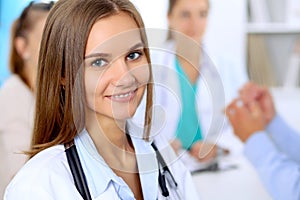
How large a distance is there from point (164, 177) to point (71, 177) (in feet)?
0.56

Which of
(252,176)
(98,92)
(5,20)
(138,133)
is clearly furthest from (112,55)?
(5,20)

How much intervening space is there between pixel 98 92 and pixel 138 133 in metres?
0.12

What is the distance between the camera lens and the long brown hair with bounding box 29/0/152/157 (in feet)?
2.33

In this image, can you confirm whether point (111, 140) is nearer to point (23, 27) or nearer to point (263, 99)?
point (263, 99)

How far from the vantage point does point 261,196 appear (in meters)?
1.65

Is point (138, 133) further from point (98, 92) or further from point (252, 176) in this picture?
point (252, 176)

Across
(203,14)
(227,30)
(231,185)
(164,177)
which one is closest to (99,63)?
(164,177)

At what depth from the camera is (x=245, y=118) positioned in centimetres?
147

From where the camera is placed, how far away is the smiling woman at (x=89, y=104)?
70cm

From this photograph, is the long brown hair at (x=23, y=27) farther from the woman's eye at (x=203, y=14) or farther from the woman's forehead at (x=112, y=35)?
the woman's eye at (x=203, y=14)

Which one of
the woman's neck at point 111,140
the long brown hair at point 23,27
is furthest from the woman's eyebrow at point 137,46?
the long brown hair at point 23,27

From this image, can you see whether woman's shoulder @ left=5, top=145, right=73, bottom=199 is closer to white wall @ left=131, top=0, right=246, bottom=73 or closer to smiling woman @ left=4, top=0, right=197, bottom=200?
smiling woman @ left=4, top=0, right=197, bottom=200

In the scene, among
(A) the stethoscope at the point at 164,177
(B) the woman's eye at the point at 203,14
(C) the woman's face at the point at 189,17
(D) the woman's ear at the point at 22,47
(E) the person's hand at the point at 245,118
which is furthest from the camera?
(B) the woman's eye at the point at 203,14

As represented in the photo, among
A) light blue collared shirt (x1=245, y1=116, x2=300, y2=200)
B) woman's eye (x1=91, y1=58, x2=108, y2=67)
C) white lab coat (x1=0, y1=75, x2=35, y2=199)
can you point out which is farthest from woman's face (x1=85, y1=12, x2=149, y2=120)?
white lab coat (x1=0, y1=75, x2=35, y2=199)
